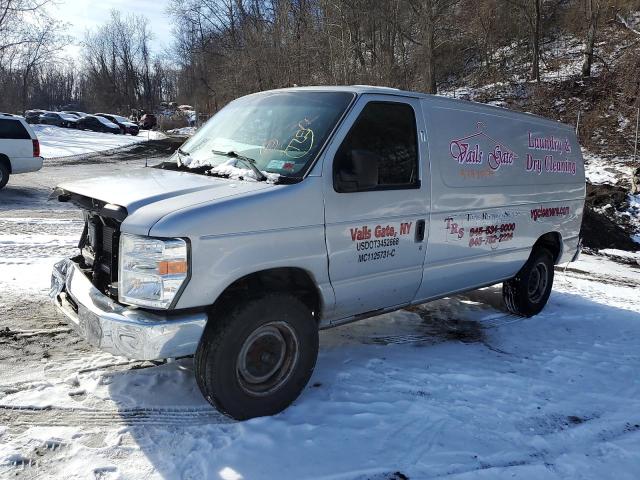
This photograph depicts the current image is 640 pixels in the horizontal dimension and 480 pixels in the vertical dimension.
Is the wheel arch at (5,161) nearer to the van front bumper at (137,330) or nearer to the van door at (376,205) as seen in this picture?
the van front bumper at (137,330)

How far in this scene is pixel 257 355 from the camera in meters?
3.60

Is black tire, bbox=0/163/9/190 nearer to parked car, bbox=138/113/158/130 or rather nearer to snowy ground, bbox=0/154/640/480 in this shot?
snowy ground, bbox=0/154/640/480

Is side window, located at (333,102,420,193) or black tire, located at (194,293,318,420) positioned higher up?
side window, located at (333,102,420,193)

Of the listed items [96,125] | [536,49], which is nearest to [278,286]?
[536,49]

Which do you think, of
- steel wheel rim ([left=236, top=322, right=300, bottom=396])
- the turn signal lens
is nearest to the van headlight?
the turn signal lens

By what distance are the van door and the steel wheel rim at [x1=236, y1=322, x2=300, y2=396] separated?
49 centimetres

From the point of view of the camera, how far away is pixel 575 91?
27812mm

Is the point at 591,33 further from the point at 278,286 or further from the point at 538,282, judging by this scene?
the point at 278,286

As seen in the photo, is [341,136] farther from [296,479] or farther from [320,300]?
[296,479]

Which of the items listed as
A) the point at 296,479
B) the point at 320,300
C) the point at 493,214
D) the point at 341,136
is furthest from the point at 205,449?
the point at 493,214

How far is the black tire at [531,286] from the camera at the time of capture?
236 inches

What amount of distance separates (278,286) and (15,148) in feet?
42.9

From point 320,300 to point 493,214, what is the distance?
88.0 inches

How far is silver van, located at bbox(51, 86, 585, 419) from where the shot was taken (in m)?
3.16
